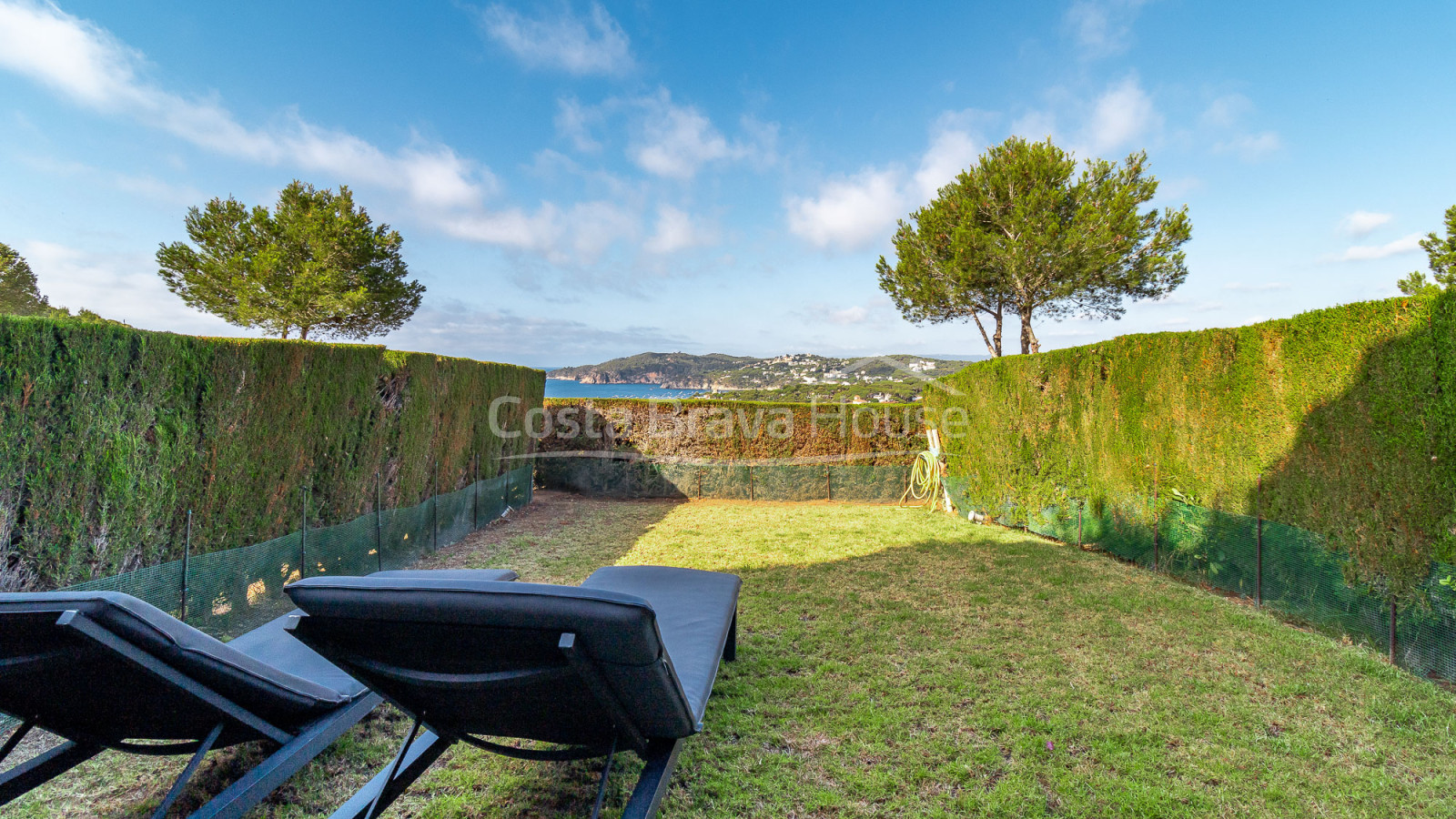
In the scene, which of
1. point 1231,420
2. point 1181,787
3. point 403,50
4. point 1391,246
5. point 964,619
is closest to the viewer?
point 1181,787

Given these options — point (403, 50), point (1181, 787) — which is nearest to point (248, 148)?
point (403, 50)

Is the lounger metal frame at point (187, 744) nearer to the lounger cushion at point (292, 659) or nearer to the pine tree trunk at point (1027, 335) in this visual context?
the lounger cushion at point (292, 659)

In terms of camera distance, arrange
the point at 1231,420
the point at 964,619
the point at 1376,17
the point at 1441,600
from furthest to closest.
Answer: the point at 1376,17
the point at 1231,420
the point at 964,619
the point at 1441,600

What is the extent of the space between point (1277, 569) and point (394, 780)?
19.9ft

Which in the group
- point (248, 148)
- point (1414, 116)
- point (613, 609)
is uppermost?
point (248, 148)

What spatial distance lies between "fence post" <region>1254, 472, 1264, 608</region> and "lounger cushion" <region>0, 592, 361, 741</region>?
630 cm

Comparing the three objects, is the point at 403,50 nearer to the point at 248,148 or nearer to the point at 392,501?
the point at 248,148

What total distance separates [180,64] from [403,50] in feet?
8.87

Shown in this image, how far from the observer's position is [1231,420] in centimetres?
462

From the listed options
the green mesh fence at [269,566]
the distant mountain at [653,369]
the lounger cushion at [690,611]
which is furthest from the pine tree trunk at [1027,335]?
the green mesh fence at [269,566]

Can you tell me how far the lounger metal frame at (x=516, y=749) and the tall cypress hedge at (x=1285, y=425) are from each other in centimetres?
470

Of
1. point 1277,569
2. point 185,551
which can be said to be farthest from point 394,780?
point 1277,569

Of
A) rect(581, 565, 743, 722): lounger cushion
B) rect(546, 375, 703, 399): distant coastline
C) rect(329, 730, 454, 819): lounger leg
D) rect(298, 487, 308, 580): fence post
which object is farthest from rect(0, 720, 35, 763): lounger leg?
rect(546, 375, 703, 399): distant coastline

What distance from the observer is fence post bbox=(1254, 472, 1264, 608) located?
4316mm
